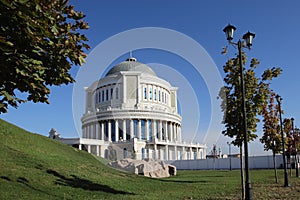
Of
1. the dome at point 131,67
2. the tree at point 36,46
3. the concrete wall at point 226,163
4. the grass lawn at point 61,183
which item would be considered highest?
the dome at point 131,67

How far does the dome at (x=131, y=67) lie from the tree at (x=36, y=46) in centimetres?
9310

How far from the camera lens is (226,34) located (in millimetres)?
13477

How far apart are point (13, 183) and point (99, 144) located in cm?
5905

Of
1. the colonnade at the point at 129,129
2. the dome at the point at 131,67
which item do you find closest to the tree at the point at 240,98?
the colonnade at the point at 129,129

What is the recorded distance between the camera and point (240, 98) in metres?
17.2

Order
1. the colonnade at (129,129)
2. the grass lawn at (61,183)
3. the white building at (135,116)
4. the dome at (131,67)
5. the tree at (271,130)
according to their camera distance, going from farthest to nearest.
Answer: the dome at (131,67)
the colonnade at (129,129)
the white building at (135,116)
the tree at (271,130)
the grass lawn at (61,183)

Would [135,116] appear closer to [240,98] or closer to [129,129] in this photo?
[129,129]

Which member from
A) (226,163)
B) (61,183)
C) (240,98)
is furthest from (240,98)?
(226,163)

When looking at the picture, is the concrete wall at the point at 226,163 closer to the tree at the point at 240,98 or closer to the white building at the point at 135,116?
the white building at the point at 135,116

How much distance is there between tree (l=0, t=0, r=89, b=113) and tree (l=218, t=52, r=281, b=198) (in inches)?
473

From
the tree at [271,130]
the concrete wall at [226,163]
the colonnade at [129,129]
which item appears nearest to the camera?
the tree at [271,130]

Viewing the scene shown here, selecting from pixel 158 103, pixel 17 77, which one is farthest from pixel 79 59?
pixel 158 103

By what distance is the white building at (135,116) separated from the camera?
259ft

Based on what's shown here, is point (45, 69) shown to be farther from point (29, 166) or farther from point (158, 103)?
point (158, 103)
